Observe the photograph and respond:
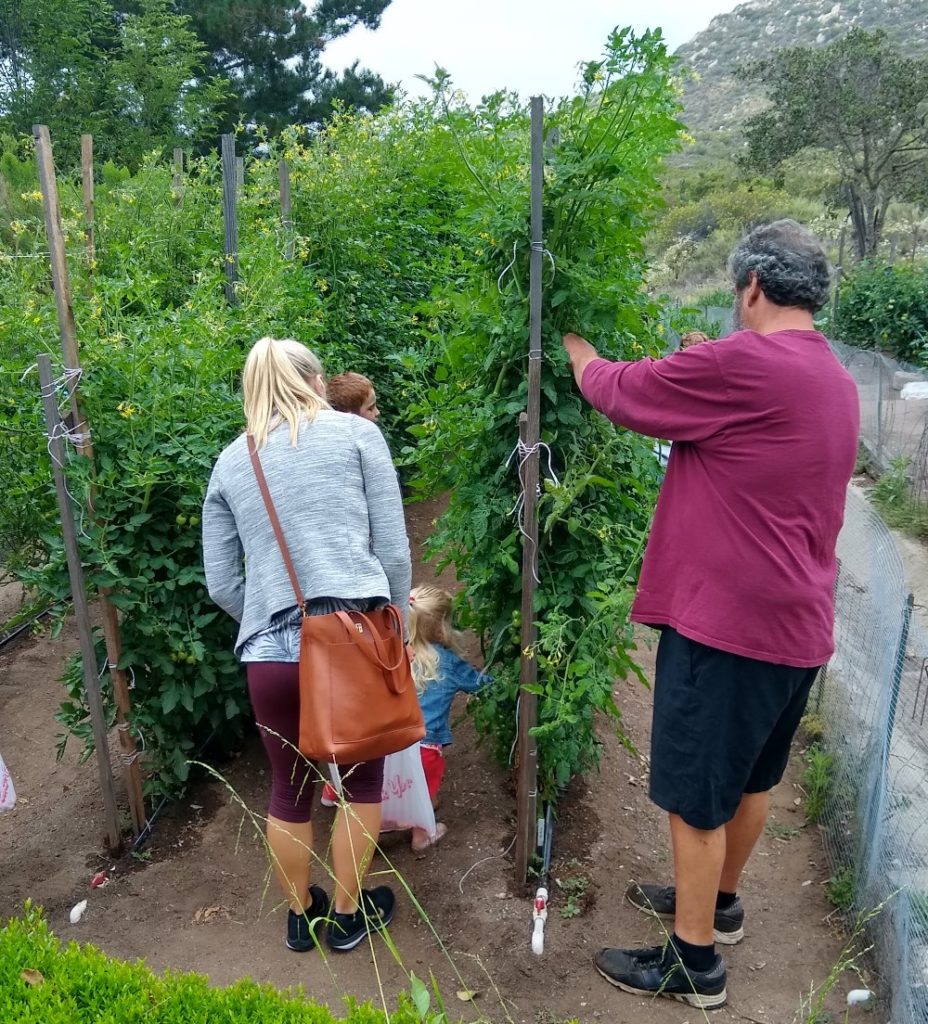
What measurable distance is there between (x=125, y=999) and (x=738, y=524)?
174 cm

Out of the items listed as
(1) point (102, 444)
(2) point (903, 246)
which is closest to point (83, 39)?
(1) point (102, 444)

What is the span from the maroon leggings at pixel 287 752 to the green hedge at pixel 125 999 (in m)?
0.59

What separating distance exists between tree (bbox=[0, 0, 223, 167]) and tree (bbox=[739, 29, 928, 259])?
15593mm

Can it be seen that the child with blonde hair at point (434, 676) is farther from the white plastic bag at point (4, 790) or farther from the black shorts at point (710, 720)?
the white plastic bag at point (4, 790)

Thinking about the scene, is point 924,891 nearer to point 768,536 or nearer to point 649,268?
point 768,536

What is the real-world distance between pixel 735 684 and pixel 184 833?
2.22 meters

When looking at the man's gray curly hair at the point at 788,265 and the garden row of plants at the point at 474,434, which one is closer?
the man's gray curly hair at the point at 788,265

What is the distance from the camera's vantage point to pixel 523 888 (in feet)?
10.0

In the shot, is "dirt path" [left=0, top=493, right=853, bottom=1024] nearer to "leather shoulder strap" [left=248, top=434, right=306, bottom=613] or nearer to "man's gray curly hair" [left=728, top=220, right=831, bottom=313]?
"leather shoulder strap" [left=248, top=434, right=306, bottom=613]

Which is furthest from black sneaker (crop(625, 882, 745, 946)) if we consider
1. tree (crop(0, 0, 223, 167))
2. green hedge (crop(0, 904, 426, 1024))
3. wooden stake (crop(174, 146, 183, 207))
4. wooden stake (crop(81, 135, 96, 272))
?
tree (crop(0, 0, 223, 167))

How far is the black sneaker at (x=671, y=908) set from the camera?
2873mm

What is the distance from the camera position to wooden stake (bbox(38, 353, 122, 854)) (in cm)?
297

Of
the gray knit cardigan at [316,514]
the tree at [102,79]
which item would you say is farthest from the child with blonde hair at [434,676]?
the tree at [102,79]

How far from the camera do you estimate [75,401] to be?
9.99 feet
